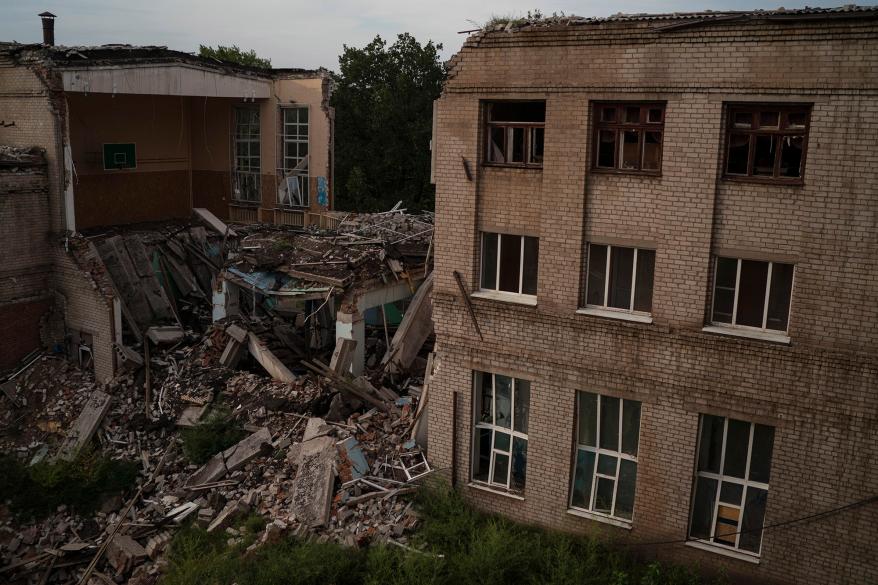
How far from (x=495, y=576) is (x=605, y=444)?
9.05 feet

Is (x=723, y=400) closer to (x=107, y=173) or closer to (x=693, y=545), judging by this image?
(x=693, y=545)

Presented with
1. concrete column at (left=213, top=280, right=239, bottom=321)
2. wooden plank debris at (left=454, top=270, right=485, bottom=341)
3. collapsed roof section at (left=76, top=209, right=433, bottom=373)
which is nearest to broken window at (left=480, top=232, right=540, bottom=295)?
wooden plank debris at (left=454, top=270, right=485, bottom=341)

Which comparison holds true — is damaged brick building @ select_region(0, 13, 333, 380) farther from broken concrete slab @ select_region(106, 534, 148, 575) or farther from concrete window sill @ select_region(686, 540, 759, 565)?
concrete window sill @ select_region(686, 540, 759, 565)

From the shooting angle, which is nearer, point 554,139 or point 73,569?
point 554,139

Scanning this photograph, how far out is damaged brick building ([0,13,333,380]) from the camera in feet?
65.9

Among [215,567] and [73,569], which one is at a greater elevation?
[215,567]

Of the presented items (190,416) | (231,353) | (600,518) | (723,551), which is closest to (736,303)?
(723,551)

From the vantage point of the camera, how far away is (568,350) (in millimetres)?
13477

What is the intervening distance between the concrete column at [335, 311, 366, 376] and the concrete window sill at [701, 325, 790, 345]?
8896mm

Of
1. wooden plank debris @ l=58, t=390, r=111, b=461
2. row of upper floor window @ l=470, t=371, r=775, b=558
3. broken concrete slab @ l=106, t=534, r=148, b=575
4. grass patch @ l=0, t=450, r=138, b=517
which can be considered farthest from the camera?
wooden plank debris @ l=58, t=390, r=111, b=461

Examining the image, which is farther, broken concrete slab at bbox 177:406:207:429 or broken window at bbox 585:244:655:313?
broken concrete slab at bbox 177:406:207:429

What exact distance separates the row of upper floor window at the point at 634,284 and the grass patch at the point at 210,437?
649 centimetres

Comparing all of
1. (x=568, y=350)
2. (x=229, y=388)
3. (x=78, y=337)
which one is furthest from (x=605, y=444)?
(x=78, y=337)

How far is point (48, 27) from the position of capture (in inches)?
903
